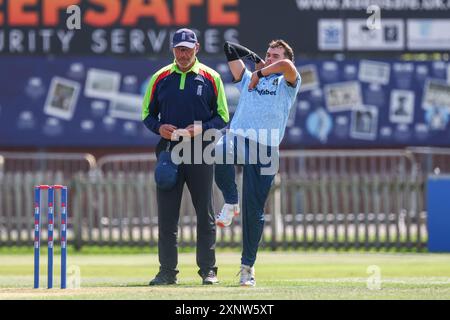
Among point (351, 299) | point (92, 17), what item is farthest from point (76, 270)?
point (92, 17)

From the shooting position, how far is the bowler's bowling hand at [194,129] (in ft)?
39.9

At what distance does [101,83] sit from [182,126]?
1239 centimetres

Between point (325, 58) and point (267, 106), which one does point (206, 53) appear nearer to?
point (325, 58)

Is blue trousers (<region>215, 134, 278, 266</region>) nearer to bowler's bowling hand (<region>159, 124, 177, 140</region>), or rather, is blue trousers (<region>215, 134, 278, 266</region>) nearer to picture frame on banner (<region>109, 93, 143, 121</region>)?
bowler's bowling hand (<region>159, 124, 177, 140</region>)

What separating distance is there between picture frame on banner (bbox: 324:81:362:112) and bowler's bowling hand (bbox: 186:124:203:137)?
12.7m

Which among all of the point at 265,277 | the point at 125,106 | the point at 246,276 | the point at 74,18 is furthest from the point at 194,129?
the point at 125,106

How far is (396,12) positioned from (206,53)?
3.60m

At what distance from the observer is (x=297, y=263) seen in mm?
18344

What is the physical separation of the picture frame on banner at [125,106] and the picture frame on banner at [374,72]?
4234 mm

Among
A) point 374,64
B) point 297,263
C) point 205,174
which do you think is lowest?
point 297,263

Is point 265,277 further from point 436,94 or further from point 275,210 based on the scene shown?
point 436,94

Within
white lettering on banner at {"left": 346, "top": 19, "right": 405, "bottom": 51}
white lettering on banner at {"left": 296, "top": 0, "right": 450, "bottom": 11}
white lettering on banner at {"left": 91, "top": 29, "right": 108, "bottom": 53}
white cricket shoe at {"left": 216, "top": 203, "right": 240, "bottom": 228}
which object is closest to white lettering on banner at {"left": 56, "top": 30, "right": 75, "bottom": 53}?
white lettering on banner at {"left": 91, "top": 29, "right": 108, "bottom": 53}

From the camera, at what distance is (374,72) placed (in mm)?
24828

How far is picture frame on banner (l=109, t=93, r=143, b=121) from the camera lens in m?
24.5
